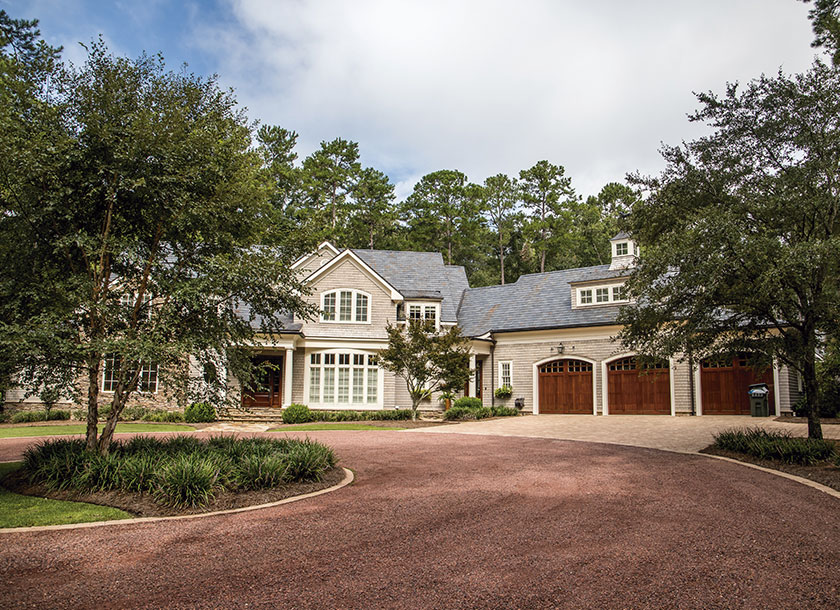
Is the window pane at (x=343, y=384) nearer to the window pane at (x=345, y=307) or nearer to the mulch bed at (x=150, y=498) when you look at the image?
the window pane at (x=345, y=307)

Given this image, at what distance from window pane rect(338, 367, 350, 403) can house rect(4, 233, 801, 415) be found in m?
0.04

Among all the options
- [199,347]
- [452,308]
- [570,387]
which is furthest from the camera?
[452,308]

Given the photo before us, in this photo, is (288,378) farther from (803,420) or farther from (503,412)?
(803,420)

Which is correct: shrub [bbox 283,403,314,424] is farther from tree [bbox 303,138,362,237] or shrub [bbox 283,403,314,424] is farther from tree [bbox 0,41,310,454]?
tree [bbox 303,138,362,237]

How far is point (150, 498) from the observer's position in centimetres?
711

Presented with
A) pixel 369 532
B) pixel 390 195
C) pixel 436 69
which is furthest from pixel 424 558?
pixel 390 195

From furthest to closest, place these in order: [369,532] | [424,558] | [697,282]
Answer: [697,282]
[369,532]
[424,558]

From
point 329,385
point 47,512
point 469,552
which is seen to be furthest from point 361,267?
point 469,552

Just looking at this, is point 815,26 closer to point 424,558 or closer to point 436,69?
point 436,69

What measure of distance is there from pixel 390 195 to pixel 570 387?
2608cm

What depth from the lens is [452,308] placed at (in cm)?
2625

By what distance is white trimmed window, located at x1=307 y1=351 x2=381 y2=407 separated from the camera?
22547 millimetres

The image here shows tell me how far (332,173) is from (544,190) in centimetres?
1715

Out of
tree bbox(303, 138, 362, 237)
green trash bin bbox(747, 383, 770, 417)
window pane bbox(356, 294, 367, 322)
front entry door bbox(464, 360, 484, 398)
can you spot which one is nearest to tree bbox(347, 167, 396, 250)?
tree bbox(303, 138, 362, 237)
